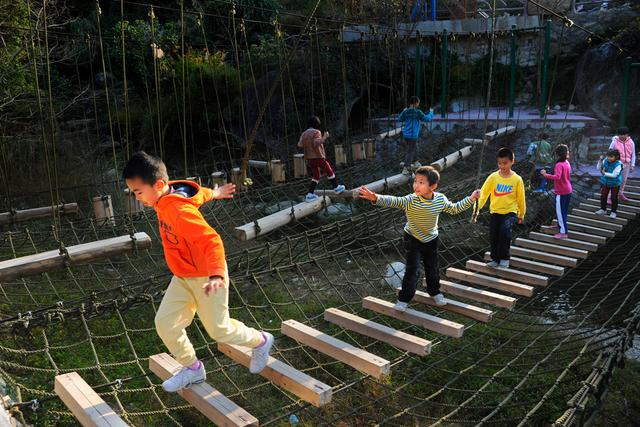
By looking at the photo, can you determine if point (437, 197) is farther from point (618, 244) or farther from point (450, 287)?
point (618, 244)

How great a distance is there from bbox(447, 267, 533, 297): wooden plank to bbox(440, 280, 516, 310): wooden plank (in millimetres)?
125

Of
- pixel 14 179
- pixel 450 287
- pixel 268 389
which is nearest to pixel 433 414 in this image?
pixel 450 287

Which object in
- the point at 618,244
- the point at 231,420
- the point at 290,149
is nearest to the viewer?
the point at 231,420

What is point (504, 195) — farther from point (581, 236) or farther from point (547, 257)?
point (581, 236)

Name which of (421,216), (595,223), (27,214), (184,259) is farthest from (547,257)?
(27,214)

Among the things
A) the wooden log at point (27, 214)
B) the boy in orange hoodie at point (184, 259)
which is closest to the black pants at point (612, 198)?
the boy in orange hoodie at point (184, 259)

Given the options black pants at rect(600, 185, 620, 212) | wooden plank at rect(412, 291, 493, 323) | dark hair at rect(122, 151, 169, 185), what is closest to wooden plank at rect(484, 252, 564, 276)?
wooden plank at rect(412, 291, 493, 323)

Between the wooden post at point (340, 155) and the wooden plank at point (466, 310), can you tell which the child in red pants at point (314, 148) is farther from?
the wooden plank at point (466, 310)

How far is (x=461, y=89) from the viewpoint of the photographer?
1021 centimetres

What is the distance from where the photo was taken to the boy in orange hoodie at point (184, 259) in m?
1.82

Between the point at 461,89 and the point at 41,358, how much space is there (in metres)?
8.53

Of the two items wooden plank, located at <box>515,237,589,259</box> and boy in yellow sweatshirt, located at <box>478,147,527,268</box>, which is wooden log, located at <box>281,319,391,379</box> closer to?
boy in yellow sweatshirt, located at <box>478,147,527,268</box>

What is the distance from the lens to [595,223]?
197 inches

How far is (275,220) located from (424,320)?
1580mm
